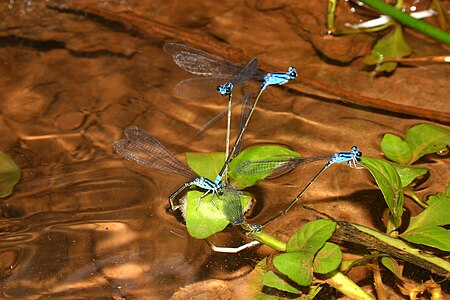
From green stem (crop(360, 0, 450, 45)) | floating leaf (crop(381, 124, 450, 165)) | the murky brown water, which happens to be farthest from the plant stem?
green stem (crop(360, 0, 450, 45))

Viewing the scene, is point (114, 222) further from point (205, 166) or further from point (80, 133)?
point (80, 133)

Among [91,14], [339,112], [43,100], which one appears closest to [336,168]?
[339,112]

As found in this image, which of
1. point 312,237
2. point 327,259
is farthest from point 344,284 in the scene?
point 312,237

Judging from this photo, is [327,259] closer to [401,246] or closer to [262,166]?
[401,246]

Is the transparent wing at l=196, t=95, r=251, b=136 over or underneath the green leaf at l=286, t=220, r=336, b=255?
underneath

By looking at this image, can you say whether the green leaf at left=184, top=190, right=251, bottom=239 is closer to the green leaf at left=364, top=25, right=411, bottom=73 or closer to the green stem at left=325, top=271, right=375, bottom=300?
the green stem at left=325, top=271, right=375, bottom=300
